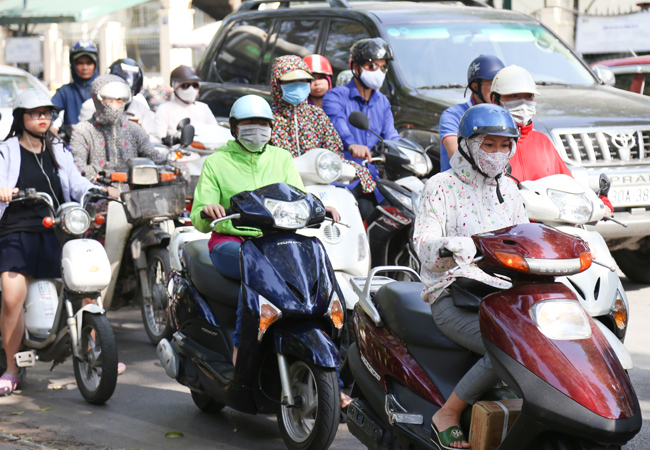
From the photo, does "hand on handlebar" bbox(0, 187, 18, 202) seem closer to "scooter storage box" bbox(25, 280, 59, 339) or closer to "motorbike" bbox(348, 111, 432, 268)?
"scooter storage box" bbox(25, 280, 59, 339)

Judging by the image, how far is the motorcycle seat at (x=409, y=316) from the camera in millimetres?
3951

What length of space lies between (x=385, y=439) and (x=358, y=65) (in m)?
4.26

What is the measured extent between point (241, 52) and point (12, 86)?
20.1ft

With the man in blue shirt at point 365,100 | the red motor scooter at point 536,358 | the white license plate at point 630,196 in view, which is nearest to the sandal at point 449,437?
the red motor scooter at point 536,358

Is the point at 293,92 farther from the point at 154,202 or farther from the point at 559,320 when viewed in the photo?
the point at 559,320

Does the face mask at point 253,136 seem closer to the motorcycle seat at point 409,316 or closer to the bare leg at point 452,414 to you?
the motorcycle seat at point 409,316

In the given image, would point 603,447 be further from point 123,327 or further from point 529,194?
point 123,327

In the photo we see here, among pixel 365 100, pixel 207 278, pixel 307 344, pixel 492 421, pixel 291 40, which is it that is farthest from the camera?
pixel 291 40

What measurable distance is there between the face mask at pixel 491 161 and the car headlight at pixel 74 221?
9.79 feet

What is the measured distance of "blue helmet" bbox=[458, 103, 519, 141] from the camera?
398cm

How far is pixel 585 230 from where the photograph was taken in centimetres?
518

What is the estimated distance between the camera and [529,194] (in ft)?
17.1

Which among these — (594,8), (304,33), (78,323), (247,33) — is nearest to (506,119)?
(78,323)

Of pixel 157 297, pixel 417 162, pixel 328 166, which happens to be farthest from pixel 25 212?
pixel 417 162
